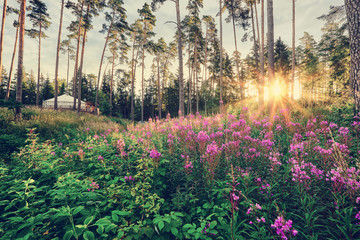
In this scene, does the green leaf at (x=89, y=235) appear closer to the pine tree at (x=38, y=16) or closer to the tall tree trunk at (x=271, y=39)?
the tall tree trunk at (x=271, y=39)

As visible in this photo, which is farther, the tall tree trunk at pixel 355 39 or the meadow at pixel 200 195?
the tall tree trunk at pixel 355 39

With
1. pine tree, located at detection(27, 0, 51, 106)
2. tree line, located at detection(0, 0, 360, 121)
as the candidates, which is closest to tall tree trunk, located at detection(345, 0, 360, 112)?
tree line, located at detection(0, 0, 360, 121)

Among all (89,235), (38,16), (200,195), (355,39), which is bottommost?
(200,195)

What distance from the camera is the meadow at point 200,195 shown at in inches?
60.9

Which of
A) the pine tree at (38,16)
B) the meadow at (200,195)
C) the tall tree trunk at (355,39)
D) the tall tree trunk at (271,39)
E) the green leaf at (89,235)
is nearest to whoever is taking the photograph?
the green leaf at (89,235)

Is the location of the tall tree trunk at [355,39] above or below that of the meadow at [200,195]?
above

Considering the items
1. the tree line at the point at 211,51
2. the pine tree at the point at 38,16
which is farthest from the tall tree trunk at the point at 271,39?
the pine tree at the point at 38,16

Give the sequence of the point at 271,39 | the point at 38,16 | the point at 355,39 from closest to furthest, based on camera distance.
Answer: the point at 355,39 < the point at 271,39 < the point at 38,16

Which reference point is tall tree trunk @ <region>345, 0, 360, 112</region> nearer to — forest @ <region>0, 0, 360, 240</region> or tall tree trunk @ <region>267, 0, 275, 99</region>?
forest @ <region>0, 0, 360, 240</region>

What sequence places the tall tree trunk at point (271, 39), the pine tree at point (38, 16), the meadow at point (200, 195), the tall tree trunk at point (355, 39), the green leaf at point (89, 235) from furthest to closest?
the pine tree at point (38, 16) → the tall tree trunk at point (271, 39) → the tall tree trunk at point (355, 39) → the meadow at point (200, 195) → the green leaf at point (89, 235)

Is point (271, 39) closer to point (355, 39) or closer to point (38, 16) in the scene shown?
point (355, 39)

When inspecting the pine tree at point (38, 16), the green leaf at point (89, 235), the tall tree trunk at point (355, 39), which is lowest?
the green leaf at point (89, 235)

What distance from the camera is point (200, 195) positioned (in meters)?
2.27

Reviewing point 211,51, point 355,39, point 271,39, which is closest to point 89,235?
point 355,39
